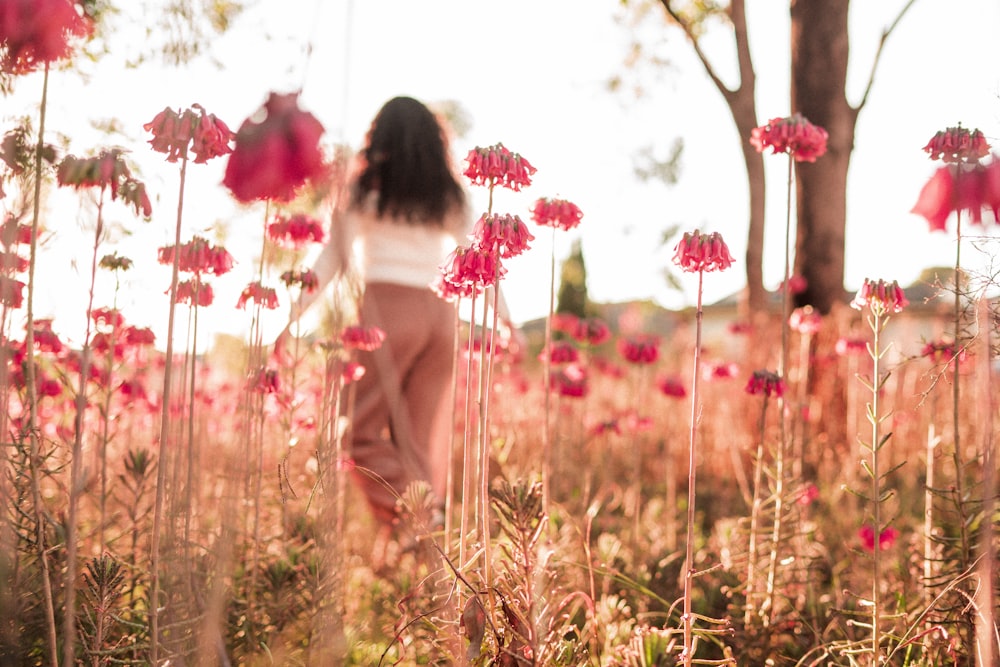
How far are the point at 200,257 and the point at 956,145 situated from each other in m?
1.75

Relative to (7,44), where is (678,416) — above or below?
below

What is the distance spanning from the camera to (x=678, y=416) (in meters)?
6.59

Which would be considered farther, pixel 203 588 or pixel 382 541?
pixel 382 541

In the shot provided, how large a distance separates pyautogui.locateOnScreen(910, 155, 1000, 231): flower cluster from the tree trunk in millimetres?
5034

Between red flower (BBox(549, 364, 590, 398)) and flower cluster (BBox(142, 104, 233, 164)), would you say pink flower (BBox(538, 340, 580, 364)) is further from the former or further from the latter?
flower cluster (BBox(142, 104, 233, 164))

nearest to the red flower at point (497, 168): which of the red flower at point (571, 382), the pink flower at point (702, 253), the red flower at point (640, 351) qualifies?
the pink flower at point (702, 253)

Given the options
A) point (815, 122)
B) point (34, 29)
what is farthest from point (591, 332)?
point (815, 122)

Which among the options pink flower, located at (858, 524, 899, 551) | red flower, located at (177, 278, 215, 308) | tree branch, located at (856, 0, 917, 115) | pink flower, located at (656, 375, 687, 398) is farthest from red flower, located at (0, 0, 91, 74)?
tree branch, located at (856, 0, 917, 115)

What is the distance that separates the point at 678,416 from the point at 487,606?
5460 mm

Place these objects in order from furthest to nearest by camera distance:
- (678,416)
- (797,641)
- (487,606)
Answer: (678,416), (797,641), (487,606)

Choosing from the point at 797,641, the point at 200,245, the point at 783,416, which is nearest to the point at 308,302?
the point at 200,245

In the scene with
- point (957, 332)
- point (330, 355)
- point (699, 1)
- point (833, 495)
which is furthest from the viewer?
point (699, 1)

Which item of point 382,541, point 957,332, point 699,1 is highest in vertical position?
point 699,1

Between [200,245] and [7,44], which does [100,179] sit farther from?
[200,245]
